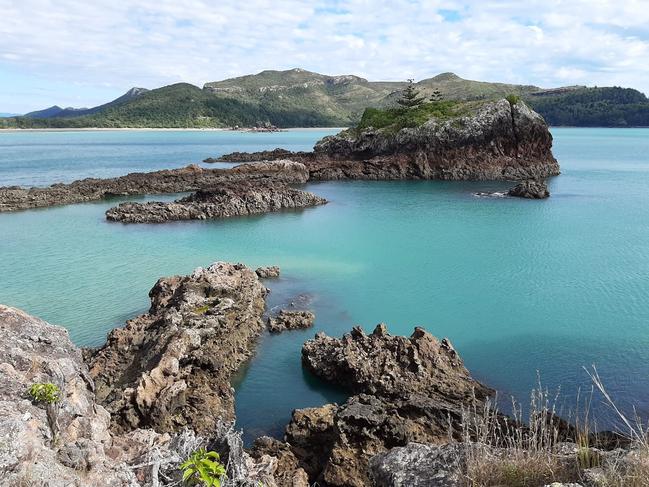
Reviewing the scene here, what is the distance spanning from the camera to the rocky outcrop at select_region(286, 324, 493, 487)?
36.7 ft

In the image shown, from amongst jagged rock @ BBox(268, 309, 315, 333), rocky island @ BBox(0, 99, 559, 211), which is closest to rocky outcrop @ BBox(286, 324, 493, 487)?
jagged rock @ BBox(268, 309, 315, 333)

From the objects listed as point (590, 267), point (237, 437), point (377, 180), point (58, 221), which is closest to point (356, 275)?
point (590, 267)

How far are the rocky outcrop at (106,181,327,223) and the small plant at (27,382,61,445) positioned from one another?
113 feet

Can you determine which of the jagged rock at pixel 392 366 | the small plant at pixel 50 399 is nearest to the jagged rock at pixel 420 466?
the small plant at pixel 50 399

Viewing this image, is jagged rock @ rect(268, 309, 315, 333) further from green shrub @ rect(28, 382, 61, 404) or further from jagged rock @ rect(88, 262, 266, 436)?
green shrub @ rect(28, 382, 61, 404)

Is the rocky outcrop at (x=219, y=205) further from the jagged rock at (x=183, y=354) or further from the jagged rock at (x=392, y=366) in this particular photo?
the jagged rock at (x=392, y=366)

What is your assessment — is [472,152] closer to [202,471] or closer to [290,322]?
[290,322]

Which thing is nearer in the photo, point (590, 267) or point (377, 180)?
point (590, 267)

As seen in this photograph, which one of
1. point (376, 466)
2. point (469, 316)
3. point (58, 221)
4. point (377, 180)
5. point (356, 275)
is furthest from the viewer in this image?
point (377, 180)

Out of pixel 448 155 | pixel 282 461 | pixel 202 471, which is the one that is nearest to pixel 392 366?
pixel 282 461

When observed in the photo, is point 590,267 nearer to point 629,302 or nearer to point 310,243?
point 629,302

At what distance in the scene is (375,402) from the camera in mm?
12375

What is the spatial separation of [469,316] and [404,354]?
6.29 metres

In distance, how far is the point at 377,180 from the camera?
2544 inches
